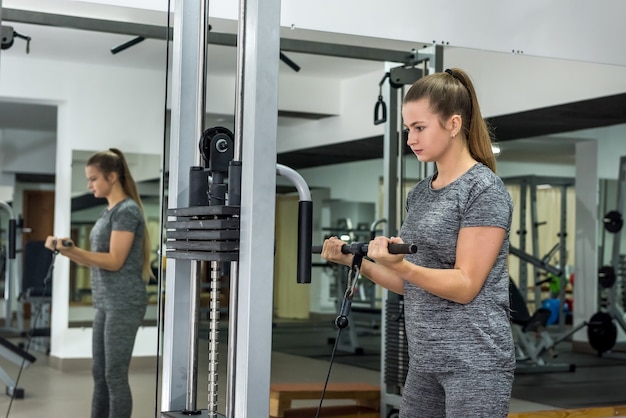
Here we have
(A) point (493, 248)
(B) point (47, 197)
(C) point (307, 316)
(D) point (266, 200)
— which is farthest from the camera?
(C) point (307, 316)

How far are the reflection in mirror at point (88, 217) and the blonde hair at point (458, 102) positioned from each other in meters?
2.20

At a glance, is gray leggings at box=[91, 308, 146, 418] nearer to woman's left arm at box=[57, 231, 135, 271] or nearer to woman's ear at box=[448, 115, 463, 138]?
woman's left arm at box=[57, 231, 135, 271]

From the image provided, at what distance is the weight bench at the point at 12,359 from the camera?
4102 mm

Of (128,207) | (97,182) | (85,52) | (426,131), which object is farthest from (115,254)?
(426,131)

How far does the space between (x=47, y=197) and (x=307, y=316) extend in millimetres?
2927

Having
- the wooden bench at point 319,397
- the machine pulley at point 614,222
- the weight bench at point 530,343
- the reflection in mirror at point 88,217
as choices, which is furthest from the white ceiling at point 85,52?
the machine pulley at point 614,222

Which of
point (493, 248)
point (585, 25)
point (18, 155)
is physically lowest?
point (493, 248)

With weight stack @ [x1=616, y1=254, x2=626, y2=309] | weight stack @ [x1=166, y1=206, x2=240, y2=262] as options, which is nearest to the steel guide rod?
weight stack @ [x1=166, y1=206, x2=240, y2=262]

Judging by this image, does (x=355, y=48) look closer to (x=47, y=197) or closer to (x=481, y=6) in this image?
(x=481, y=6)

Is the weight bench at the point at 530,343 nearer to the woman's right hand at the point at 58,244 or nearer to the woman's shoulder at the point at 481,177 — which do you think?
the woman's right hand at the point at 58,244

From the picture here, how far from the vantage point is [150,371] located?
3977 millimetres

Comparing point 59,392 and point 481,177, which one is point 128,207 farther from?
point 481,177

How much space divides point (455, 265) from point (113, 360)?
2495 millimetres

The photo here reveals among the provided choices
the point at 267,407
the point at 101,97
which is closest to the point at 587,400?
the point at 101,97
